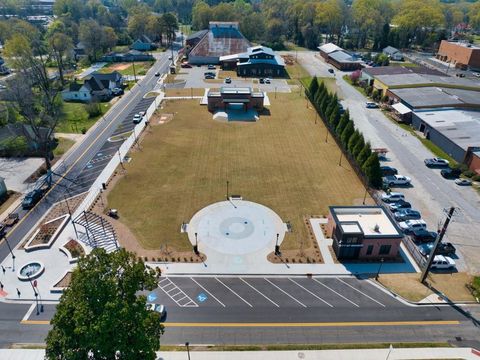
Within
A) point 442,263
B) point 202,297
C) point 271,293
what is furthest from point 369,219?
point 202,297

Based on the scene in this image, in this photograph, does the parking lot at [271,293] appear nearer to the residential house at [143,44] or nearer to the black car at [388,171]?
the black car at [388,171]

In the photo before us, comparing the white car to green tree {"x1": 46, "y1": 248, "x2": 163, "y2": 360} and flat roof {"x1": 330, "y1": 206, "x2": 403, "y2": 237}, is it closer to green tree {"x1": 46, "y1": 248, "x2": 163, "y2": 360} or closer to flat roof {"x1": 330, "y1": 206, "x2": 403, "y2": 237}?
flat roof {"x1": 330, "y1": 206, "x2": 403, "y2": 237}

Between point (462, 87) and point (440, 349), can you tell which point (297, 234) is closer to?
point (440, 349)

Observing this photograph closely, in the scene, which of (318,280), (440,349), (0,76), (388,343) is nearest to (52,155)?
(318,280)

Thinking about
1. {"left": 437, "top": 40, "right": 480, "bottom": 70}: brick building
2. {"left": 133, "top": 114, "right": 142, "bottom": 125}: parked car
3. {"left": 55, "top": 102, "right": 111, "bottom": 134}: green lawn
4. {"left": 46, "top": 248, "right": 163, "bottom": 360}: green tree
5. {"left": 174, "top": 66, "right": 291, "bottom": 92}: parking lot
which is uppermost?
{"left": 437, "top": 40, "right": 480, "bottom": 70}: brick building

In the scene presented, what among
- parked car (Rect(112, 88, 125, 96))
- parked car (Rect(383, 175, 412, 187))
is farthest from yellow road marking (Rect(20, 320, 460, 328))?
parked car (Rect(112, 88, 125, 96))

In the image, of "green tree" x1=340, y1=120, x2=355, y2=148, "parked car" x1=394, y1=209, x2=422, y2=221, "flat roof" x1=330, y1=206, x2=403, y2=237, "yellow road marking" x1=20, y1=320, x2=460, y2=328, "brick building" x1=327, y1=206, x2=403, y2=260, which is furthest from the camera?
"green tree" x1=340, y1=120, x2=355, y2=148

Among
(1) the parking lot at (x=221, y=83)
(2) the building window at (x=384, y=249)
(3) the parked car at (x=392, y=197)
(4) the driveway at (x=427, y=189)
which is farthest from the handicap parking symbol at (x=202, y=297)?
(1) the parking lot at (x=221, y=83)

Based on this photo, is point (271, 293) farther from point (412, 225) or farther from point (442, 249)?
point (442, 249)
